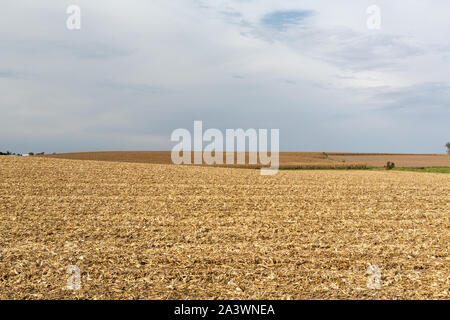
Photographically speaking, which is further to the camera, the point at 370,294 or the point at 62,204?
the point at 62,204

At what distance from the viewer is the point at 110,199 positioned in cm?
1262

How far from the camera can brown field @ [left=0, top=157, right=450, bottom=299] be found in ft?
21.3

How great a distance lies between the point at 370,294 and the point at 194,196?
303 inches

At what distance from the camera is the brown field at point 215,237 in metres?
6.48

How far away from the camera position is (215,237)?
9141 mm

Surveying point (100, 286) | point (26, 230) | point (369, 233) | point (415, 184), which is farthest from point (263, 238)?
point (415, 184)
